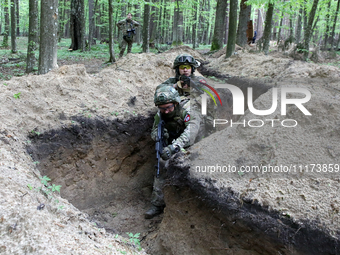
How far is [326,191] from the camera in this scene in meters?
2.94

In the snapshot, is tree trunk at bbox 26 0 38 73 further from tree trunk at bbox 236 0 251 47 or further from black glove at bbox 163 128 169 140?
tree trunk at bbox 236 0 251 47

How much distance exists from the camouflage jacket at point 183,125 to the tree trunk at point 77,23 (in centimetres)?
1308

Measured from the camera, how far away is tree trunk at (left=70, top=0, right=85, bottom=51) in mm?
15766

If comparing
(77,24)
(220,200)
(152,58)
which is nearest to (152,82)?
(152,58)

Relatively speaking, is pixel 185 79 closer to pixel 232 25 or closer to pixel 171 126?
pixel 171 126

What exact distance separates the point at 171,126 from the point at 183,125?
304mm

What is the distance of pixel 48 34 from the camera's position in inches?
279

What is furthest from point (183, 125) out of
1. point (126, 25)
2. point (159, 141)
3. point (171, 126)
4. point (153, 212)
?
point (126, 25)

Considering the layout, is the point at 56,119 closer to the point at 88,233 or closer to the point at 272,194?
the point at 88,233

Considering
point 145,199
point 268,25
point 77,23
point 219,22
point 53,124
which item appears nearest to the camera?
point 53,124

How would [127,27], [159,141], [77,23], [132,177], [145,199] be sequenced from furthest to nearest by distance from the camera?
[77,23] → [127,27] → [132,177] → [145,199] → [159,141]

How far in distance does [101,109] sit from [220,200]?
3906 millimetres

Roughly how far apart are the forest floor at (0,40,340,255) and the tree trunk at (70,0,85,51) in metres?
10.4

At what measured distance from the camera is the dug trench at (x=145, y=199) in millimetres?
2908
